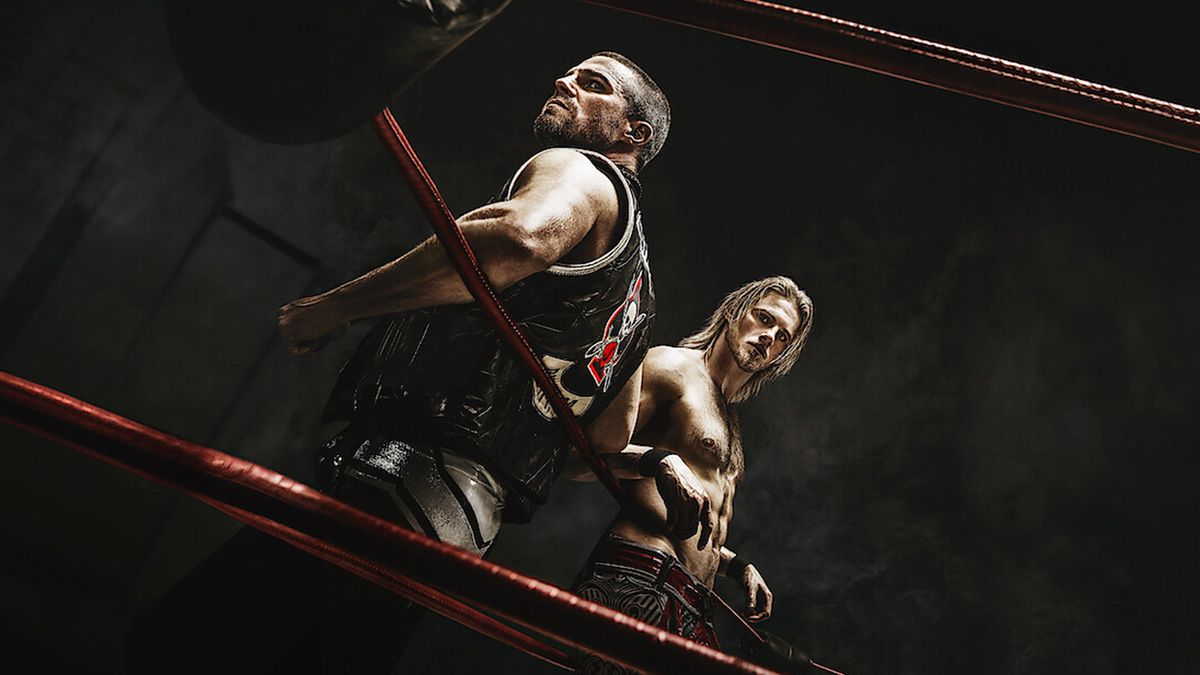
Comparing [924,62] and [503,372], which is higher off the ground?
[924,62]

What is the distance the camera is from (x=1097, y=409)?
11.5ft

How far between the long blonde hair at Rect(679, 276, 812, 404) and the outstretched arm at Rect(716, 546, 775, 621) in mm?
585

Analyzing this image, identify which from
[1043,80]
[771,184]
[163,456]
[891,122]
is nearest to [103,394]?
[163,456]

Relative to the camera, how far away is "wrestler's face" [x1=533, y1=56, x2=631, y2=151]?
297 cm

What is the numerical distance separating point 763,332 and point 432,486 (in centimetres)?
164

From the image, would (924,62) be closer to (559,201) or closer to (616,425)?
(559,201)

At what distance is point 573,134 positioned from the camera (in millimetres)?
2963

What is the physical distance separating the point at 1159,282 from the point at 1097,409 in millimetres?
611

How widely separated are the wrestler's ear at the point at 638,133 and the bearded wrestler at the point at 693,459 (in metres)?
0.71

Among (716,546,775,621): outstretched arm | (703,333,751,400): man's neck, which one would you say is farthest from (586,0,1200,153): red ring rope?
(716,546,775,621): outstretched arm

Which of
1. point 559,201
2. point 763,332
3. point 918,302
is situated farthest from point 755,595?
point 559,201

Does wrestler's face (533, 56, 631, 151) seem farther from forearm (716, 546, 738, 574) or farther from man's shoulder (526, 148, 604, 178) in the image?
forearm (716, 546, 738, 574)

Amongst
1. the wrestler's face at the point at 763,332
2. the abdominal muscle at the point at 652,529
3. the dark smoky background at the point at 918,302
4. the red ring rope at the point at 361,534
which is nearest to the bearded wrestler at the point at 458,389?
the abdominal muscle at the point at 652,529

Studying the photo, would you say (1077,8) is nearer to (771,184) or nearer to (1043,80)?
(771,184)
